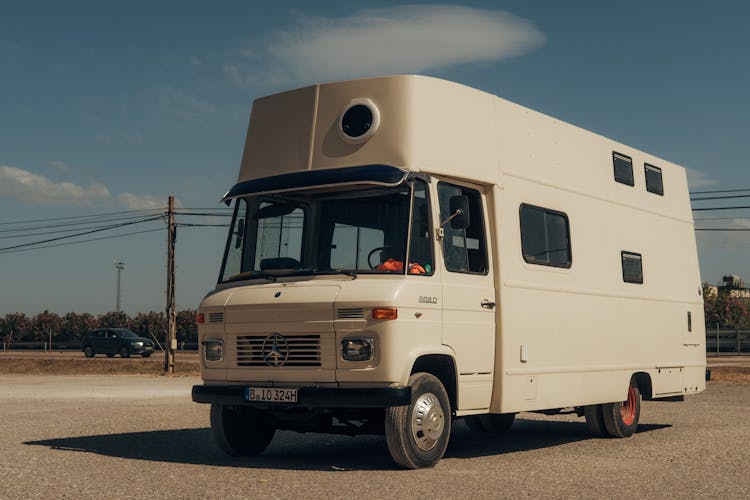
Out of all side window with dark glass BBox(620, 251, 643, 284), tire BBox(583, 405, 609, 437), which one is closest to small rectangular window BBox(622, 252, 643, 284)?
side window with dark glass BBox(620, 251, 643, 284)

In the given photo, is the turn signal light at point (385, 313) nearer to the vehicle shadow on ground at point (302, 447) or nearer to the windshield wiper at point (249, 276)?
the windshield wiper at point (249, 276)

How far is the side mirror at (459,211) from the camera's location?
33.0 ft

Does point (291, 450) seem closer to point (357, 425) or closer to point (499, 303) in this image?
point (357, 425)

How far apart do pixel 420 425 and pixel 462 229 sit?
2022 millimetres

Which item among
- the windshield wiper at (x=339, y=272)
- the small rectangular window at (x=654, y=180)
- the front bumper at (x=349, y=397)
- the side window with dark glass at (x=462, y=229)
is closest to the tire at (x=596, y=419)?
the small rectangular window at (x=654, y=180)

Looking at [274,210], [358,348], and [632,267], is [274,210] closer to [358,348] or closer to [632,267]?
[358,348]

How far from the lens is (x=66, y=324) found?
84.8 meters

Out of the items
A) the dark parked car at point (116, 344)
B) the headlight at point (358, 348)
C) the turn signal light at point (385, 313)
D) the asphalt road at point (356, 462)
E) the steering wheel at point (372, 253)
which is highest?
the dark parked car at point (116, 344)

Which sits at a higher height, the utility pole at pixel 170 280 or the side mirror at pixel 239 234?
the utility pole at pixel 170 280

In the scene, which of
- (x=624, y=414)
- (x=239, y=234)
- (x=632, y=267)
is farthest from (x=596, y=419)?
(x=239, y=234)

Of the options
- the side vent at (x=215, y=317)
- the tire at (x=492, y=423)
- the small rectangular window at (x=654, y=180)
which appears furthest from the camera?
the small rectangular window at (x=654, y=180)

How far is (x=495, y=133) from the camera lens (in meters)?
11.1

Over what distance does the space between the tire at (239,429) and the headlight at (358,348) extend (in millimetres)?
1670

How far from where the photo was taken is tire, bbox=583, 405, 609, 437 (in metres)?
13.4
